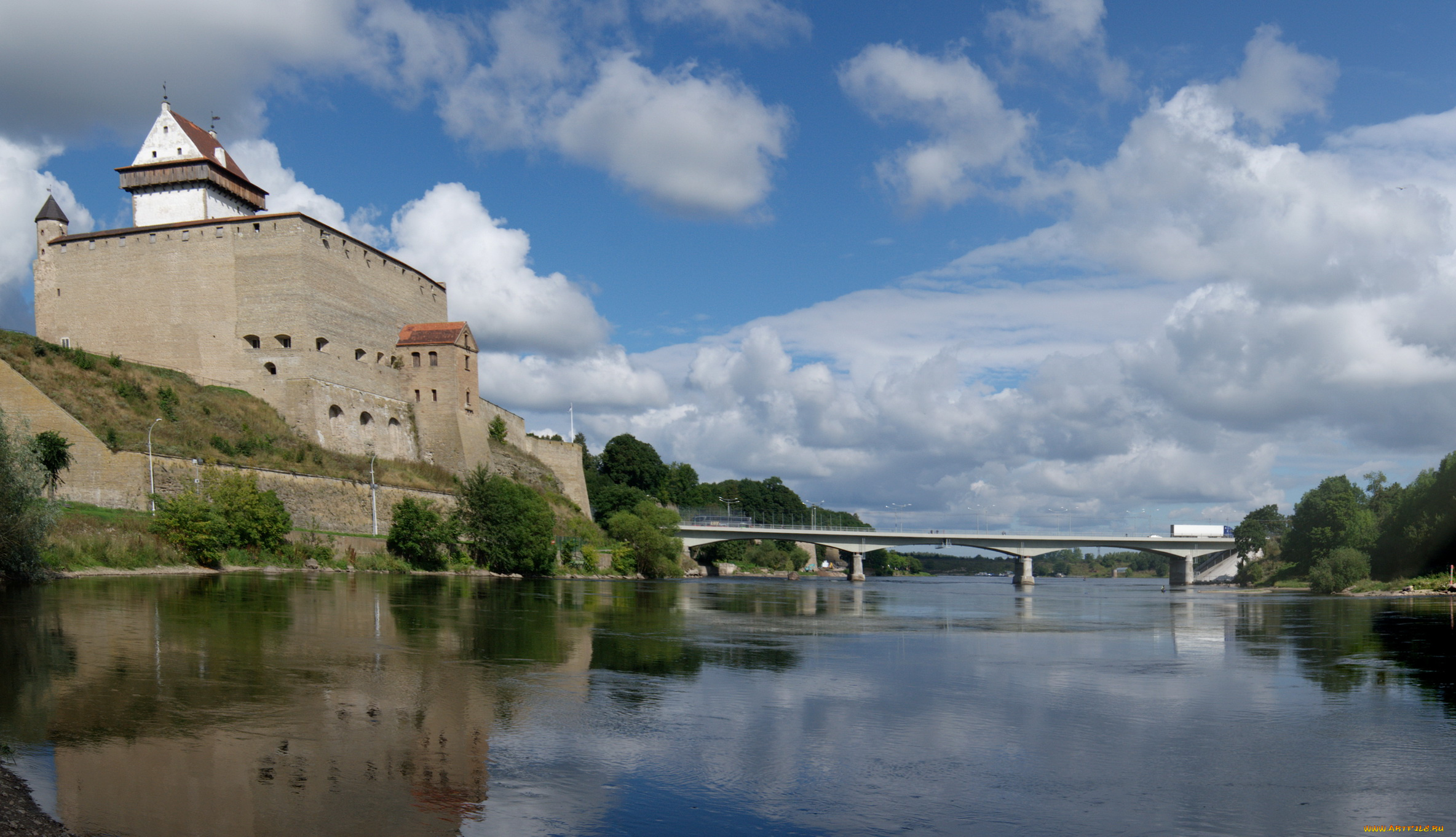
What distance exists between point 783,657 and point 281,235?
51.6 metres

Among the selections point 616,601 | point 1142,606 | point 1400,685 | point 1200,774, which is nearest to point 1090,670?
point 1400,685

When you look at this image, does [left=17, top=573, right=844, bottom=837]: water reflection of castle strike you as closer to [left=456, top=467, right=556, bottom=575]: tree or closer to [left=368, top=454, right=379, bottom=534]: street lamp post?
[left=368, top=454, right=379, bottom=534]: street lamp post

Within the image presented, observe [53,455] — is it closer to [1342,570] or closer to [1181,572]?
[1342,570]

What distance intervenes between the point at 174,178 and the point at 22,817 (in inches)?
2673

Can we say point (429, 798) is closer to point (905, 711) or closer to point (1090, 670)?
point (905, 711)

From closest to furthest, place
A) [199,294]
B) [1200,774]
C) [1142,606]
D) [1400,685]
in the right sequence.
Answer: [1200,774], [1400,685], [1142,606], [199,294]

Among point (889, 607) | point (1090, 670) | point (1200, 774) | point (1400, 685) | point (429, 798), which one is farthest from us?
point (889, 607)

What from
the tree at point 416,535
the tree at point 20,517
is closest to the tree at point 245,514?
the tree at point 416,535

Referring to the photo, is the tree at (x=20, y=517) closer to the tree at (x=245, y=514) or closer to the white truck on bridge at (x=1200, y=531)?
the tree at (x=245, y=514)

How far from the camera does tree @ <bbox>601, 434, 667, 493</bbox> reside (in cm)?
10825

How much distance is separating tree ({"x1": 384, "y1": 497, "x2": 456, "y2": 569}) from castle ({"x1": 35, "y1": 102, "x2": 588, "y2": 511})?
13.1m

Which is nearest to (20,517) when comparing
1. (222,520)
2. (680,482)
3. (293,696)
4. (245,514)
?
(222,520)

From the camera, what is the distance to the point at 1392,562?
66188mm

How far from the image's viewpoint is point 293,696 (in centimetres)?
Answer: 1329
